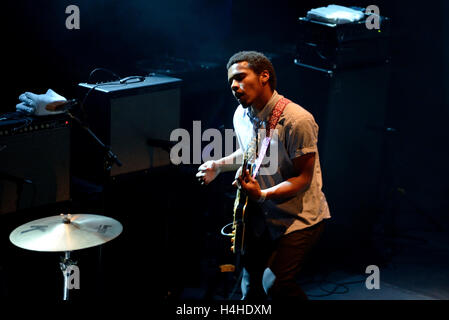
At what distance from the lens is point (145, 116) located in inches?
170

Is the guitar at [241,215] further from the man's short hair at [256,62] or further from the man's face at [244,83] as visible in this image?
the man's short hair at [256,62]

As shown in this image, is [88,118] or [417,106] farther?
[417,106]

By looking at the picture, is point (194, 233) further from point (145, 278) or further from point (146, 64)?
point (146, 64)

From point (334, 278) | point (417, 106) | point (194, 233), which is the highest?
point (417, 106)

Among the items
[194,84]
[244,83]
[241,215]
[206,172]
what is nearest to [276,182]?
[241,215]

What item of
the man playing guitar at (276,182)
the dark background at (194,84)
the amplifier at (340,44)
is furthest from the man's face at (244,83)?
the amplifier at (340,44)

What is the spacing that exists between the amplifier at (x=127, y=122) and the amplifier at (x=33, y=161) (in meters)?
0.20

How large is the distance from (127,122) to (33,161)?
617 mm

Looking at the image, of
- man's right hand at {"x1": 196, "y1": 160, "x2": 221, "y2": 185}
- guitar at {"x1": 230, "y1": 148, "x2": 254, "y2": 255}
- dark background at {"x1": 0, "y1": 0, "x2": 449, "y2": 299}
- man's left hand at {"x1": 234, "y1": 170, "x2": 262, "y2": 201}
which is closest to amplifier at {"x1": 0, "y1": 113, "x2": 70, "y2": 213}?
dark background at {"x1": 0, "y1": 0, "x2": 449, "y2": 299}

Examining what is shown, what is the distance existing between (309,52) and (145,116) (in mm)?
1491

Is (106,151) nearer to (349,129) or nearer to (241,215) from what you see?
(241,215)

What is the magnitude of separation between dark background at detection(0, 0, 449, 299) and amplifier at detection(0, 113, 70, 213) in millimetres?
120

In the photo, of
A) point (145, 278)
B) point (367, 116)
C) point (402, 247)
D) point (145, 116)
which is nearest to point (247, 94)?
point (145, 116)

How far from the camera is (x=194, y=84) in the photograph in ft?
16.9
